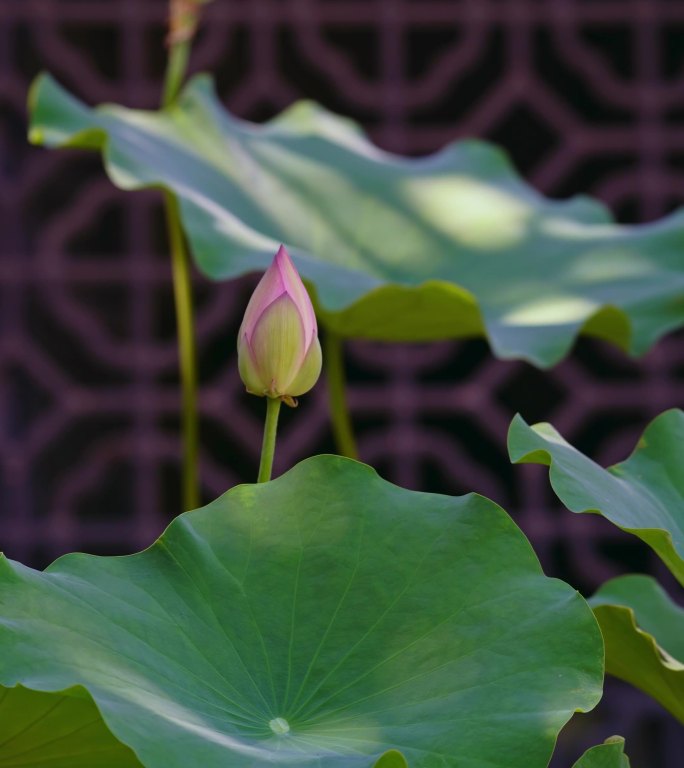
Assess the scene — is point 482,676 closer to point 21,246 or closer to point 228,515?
point 228,515

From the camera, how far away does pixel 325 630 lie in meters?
0.68

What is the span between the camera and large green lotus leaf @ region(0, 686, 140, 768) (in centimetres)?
61

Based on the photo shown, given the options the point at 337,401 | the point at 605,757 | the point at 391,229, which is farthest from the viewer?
the point at 391,229

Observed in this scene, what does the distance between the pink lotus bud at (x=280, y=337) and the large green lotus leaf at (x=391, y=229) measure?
12.9 inches

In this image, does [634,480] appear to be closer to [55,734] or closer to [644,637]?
[644,637]

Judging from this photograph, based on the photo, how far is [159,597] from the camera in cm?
69

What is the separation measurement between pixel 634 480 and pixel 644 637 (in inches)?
4.0

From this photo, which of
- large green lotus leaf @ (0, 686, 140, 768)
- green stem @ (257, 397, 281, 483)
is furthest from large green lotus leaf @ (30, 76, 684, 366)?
large green lotus leaf @ (0, 686, 140, 768)

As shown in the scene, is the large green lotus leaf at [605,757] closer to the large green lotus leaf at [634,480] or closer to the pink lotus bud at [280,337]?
the large green lotus leaf at [634,480]

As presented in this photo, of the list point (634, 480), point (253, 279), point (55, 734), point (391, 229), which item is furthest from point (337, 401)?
point (253, 279)

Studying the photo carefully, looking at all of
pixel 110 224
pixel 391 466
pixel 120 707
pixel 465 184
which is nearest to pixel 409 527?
pixel 120 707

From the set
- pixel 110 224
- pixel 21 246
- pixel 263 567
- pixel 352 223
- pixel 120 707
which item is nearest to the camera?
pixel 120 707

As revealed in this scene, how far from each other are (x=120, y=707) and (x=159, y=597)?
0.33 feet

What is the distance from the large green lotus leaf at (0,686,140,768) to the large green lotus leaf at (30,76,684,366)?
48 cm
